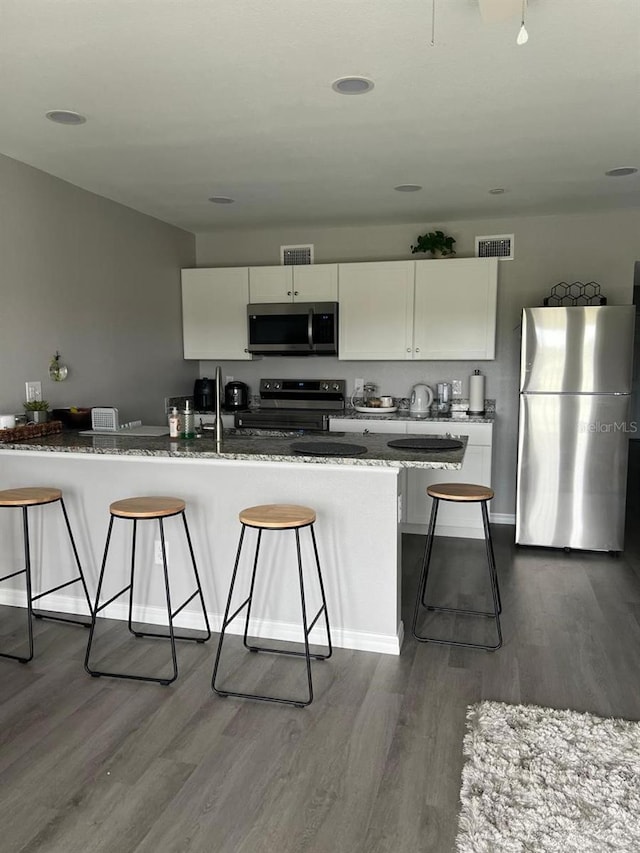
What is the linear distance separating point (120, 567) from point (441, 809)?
2.08 m

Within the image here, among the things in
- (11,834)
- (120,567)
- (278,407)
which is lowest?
(11,834)

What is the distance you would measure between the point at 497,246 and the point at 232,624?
3.70m

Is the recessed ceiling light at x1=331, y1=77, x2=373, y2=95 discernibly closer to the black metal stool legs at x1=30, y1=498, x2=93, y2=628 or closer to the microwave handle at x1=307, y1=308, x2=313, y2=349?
the black metal stool legs at x1=30, y1=498, x2=93, y2=628

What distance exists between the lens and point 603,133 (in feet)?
10.3

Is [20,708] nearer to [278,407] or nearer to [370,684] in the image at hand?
[370,684]

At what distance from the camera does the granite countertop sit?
9.00ft

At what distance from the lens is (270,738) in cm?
231

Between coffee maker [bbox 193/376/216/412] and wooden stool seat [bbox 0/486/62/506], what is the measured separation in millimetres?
2571

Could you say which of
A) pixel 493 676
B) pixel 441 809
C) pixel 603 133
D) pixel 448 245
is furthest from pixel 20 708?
pixel 448 245

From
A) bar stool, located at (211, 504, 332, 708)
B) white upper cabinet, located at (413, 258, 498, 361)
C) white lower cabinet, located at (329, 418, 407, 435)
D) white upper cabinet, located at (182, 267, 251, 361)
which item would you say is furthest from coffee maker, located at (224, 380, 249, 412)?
bar stool, located at (211, 504, 332, 708)

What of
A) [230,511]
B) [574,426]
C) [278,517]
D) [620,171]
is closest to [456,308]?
[574,426]

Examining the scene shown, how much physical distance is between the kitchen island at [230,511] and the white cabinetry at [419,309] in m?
1.88

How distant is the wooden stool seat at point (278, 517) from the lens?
256 cm

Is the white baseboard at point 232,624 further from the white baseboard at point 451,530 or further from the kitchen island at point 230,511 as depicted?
the white baseboard at point 451,530
